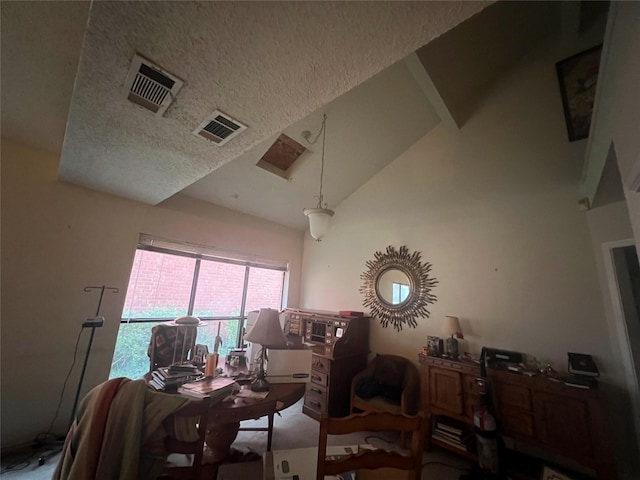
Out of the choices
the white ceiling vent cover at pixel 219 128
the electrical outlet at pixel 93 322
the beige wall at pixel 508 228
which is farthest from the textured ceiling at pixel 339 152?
the electrical outlet at pixel 93 322

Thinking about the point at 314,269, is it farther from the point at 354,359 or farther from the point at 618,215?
the point at 618,215

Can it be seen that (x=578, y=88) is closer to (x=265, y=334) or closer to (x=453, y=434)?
(x=453, y=434)

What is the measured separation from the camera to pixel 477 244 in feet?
9.47

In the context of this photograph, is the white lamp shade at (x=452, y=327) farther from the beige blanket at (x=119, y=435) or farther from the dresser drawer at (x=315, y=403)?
the beige blanket at (x=119, y=435)

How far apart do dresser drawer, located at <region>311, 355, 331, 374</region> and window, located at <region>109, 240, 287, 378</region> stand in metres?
1.28

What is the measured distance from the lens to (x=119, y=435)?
1.22 meters

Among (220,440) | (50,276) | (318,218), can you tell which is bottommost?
(220,440)

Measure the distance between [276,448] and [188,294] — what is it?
218 centimetres

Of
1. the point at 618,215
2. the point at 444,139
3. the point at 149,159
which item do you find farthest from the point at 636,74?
the point at 149,159

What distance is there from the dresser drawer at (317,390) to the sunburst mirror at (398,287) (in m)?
1.17

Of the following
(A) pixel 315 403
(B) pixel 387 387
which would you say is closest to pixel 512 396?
(B) pixel 387 387

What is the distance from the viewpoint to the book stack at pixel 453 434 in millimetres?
2334

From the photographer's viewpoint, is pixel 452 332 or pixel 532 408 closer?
pixel 532 408

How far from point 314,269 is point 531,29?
4260 millimetres
